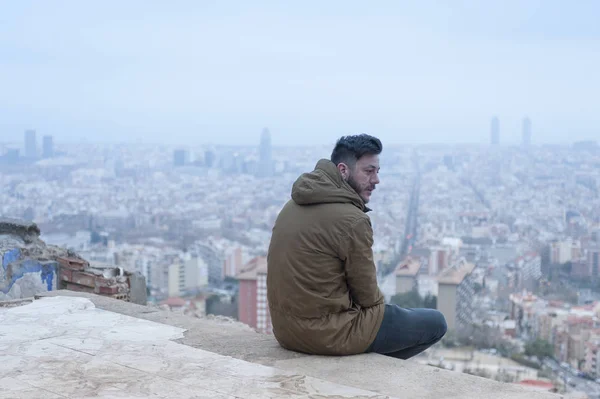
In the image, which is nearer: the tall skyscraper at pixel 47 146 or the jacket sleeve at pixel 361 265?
the jacket sleeve at pixel 361 265

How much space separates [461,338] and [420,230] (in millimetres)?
24950

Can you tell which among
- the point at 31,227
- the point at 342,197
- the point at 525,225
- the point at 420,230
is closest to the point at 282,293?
the point at 342,197

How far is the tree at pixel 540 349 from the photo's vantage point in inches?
1092

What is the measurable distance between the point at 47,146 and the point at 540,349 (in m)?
43.6

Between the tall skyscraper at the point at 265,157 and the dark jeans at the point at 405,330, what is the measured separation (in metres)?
67.5

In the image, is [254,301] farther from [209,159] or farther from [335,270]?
[209,159]

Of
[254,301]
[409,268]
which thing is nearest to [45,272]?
[254,301]

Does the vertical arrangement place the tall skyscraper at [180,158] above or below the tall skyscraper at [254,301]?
above

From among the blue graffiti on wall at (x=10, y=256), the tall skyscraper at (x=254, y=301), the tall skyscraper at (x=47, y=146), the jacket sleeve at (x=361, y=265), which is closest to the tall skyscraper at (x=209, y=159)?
the tall skyscraper at (x=47, y=146)

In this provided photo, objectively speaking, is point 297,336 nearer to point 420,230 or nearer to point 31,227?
point 31,227

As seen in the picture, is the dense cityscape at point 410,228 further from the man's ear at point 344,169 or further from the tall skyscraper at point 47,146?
the man's ear at point 344,169

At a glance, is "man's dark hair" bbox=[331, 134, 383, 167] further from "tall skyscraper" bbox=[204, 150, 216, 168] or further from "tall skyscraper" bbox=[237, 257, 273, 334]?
"tall skyscraper" bbox=[204, 150, 216, 168]

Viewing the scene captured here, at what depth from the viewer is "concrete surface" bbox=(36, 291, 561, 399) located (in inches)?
→ 114

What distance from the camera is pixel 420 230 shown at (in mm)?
54531
